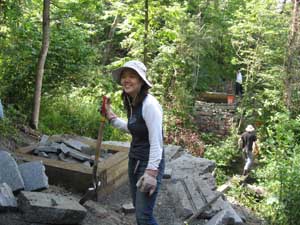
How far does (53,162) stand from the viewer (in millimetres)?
5395

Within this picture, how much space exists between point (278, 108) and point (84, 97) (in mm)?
7724

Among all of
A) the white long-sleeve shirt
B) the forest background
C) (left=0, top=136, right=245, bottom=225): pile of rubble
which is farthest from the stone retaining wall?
the white long-sleeve shirt

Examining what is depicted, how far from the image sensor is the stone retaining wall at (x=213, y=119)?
54.3 feet

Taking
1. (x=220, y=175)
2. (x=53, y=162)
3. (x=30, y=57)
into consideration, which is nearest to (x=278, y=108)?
(x=220, y=175)

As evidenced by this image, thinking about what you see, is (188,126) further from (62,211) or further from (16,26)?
(62,211)

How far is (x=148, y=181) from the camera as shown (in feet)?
9.76

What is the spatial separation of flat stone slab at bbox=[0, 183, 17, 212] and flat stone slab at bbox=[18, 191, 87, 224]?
0.07 metres

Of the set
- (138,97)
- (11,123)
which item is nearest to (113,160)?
(11,123)

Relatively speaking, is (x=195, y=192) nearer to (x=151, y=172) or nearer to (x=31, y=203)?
(x=31, y=203)

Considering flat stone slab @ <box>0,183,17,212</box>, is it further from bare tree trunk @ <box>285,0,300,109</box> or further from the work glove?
bare tree trunk @ <box>285,0,300,109</box>

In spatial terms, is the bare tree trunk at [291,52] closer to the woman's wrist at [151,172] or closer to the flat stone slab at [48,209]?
the flat stone slab at [48,209]

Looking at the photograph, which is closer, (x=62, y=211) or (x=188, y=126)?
(x=62, y=211)

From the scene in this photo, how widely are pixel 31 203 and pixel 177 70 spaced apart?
1175 cm

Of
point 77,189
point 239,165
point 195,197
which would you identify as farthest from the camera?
point 239,165
